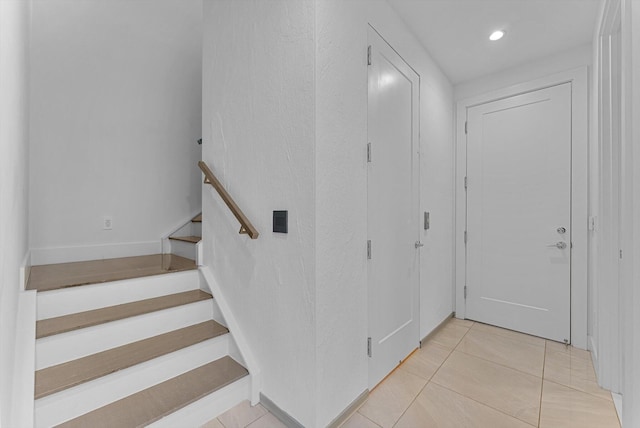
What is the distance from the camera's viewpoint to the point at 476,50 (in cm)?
257

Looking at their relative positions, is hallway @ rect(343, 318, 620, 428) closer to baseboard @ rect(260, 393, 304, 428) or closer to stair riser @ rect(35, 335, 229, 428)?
baseboard @ rect(260, 393, 304, 428)

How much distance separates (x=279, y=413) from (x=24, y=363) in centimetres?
123

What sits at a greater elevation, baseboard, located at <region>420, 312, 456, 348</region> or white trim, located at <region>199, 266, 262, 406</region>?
white trim, located at <region>199, 266, 262, 406</region>

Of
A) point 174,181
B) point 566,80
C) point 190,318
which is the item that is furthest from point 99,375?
point 566,80

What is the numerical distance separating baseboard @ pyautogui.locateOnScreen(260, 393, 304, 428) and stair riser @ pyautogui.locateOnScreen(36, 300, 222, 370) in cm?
64

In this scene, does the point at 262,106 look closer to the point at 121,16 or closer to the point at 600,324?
the point at 121,16

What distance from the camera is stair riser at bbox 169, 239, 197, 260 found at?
2.68 m

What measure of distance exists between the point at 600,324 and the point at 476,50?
7.82 ft

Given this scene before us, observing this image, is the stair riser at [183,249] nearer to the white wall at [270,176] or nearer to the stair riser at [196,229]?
the stair riser at [196,229]

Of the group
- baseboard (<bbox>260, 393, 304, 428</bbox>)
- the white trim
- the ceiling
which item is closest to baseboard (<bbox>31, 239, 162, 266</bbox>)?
the white trim

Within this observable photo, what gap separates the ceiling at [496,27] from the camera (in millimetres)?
2037

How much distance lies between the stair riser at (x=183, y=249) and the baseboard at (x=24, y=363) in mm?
1189

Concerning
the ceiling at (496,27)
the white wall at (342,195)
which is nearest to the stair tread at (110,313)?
the white wall at (342,195)

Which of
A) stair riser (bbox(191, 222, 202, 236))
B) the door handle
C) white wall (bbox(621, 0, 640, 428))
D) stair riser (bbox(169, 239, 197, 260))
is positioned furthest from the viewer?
stair riser (bbox(191, 222, 202, 236))
